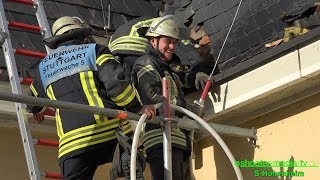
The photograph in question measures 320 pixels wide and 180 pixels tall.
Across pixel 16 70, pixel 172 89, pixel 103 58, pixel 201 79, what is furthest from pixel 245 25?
pixel 16 70

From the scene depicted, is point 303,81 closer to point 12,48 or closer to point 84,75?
point 84,75

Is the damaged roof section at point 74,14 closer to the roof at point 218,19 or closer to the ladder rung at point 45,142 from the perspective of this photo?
the roof at point 218,19

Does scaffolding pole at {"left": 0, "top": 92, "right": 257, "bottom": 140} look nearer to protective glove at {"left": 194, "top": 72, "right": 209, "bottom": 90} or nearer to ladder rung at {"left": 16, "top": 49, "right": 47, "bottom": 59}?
protective glove at {"left": 194, "top": 72, "right": 209, "bottom": 90}

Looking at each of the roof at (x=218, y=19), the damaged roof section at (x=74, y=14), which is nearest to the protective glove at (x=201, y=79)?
the roof at (x=218, y=19)

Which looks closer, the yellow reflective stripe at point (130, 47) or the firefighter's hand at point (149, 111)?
the firefighter's hand at point (149, 111)

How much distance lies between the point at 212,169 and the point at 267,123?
0.59 meters

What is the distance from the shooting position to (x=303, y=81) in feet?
16.8

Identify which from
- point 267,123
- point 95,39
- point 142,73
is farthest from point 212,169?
point 95,39

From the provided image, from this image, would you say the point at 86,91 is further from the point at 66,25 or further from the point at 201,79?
the point at 201,79

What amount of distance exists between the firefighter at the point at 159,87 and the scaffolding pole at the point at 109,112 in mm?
202

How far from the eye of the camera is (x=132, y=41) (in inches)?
231

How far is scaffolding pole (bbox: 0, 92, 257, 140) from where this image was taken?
459 cm

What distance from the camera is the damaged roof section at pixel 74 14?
6.38 metres

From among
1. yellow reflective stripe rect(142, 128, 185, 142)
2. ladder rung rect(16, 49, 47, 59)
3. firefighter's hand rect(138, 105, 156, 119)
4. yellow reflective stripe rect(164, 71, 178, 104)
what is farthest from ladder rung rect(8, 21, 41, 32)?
firefighter's hand rect(138, 105, 156, 119)
